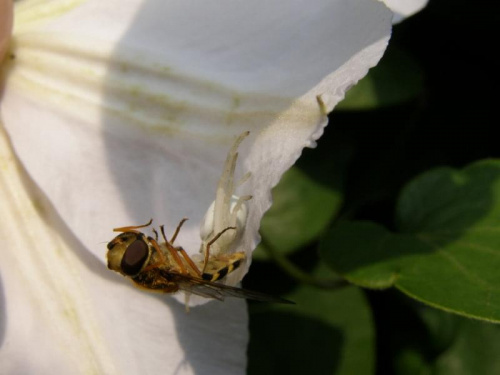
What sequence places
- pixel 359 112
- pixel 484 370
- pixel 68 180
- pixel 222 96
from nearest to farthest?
pixel 222 96
pixel 68 180
pixel 484 370
pixel 359 112

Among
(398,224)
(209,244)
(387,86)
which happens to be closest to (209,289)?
(209,244)

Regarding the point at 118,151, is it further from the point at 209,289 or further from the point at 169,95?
the point at 209,289

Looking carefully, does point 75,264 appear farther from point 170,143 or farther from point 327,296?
point 327,296

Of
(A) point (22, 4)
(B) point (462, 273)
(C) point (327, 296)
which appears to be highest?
(A) point (22, 4)

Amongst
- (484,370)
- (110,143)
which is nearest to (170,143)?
(110,143)

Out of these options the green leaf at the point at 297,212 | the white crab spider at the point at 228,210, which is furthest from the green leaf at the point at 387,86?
the white crab spider at the point at 228,210

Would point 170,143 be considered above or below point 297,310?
above
